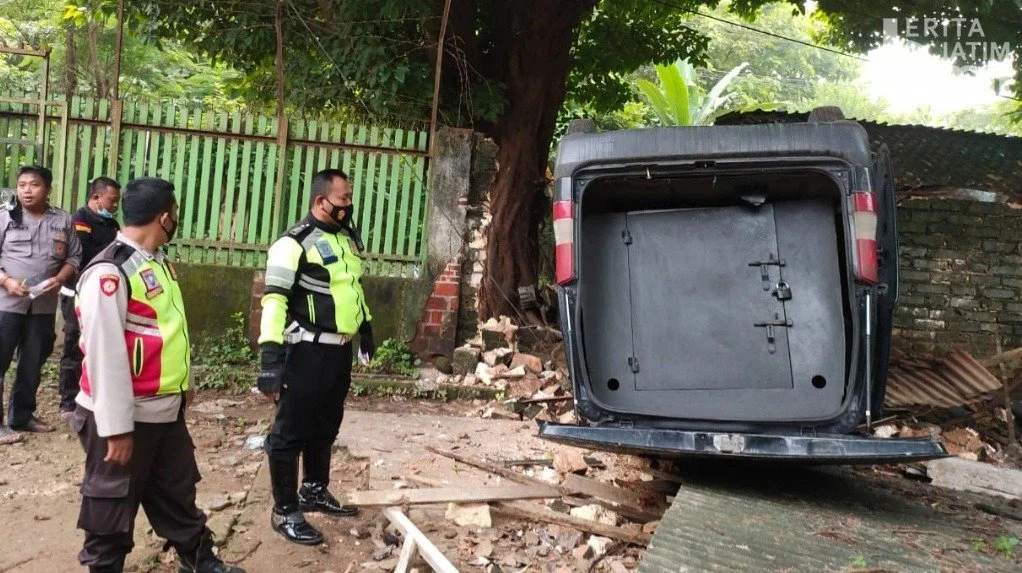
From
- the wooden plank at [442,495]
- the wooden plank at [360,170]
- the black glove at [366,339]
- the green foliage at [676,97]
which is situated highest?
the green foliage at [676,97]

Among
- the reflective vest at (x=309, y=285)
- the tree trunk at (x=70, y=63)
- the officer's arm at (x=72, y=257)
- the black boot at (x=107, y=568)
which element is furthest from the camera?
the tree trunk at (x=70, y=63)

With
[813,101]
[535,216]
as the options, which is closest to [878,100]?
[813,101]

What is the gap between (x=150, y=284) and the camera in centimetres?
275

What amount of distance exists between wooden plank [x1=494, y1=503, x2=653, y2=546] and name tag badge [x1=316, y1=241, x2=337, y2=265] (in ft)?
4.97

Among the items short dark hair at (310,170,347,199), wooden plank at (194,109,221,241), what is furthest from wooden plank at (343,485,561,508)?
wooden plank at (194,109,221,241)

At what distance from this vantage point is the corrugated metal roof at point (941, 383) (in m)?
6.02

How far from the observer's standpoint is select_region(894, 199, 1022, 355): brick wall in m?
7.70

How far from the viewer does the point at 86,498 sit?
8.64 feet

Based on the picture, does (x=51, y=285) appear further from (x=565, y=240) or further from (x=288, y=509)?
(x=565, y=240)

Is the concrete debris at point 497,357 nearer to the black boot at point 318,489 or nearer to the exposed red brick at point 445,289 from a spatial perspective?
the exposed red brick at point 445,289

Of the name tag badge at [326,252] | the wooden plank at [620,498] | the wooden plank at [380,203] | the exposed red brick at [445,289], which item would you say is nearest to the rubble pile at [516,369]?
the exposed red brick at [445,289]

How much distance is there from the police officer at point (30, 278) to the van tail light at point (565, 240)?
3511 mm

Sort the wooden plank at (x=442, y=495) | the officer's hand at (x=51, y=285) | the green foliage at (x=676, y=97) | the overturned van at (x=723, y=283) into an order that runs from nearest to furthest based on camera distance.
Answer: the overturned van at (x=723, y=283)
the wooden plank at (x=442, y=495)
the officer's hand at (x=51, y=285)
the green foliage at (x=676, y=97)

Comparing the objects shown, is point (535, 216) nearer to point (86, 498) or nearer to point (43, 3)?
point (86, 498)
